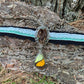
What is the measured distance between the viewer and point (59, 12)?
111 centimetres

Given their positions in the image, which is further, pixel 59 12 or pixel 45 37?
pixel 59 12

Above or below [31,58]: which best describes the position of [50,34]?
above

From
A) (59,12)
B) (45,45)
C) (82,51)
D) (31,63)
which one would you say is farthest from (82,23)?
(31,63)

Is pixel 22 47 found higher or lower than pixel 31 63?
higher

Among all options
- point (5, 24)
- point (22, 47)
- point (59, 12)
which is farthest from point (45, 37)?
point (59, 12)

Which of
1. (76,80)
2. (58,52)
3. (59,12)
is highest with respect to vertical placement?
(59,12)

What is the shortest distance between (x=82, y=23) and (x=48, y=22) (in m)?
0.39

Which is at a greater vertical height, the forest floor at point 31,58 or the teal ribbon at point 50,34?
the teal ribbon at point 50,34

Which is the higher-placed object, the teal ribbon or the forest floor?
the teal ribbon

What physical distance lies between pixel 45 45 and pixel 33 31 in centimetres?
13

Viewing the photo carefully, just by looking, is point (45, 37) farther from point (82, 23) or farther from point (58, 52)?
point (82, 23)

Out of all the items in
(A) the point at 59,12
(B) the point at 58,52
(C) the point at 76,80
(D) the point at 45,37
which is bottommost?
(C) the point at 76,80

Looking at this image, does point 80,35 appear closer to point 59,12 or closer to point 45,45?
point 45,45

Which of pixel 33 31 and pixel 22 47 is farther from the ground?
pixel 33 31
